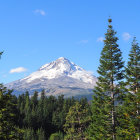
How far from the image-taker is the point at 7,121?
2103cm

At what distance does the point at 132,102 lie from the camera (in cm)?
2811

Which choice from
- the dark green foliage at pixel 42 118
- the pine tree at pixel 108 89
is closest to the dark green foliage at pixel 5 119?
the pine tree at pixel 108 89

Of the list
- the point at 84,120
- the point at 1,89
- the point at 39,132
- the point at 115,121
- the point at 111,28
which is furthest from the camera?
the point at 39,132

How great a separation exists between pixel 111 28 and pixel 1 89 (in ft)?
65.3

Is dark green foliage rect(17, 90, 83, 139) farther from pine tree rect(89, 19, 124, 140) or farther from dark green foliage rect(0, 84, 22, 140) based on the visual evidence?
dark green foliage rect(0, 84, 22, 140)

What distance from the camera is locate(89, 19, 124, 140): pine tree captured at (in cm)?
3031

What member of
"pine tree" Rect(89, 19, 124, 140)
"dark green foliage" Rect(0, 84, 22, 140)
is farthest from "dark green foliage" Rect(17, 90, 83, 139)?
"dark green foliage" Rect(0, 84, 22, 140)

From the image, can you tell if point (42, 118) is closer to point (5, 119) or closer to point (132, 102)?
point (132, 102)

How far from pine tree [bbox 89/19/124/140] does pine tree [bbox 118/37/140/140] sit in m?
1.33

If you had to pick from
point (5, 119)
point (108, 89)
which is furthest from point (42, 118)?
point (5, 119)

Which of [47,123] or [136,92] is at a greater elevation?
[136,92]

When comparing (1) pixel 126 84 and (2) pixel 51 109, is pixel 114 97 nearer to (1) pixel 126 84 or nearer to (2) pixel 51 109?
(1) pixel 126 84

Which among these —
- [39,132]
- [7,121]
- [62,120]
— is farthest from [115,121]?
[62,120]

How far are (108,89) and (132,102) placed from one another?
157 inches
